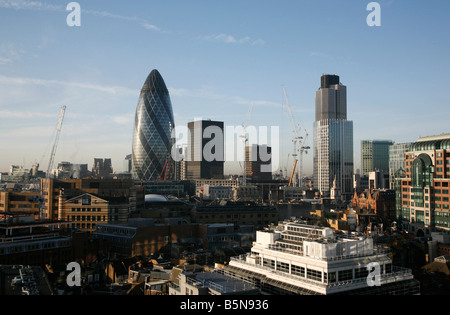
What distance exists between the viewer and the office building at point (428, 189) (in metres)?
81.8

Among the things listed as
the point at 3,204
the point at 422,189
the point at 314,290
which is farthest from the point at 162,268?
the point at 3,204

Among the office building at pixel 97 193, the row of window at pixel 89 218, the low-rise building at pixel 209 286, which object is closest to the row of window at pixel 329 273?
the low-rise building at pixel 209 286

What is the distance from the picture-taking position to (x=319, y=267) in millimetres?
30641

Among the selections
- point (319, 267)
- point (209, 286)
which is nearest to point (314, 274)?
point (319, 267)

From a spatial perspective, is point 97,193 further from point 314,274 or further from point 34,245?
point 314,274

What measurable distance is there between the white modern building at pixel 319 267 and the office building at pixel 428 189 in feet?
170

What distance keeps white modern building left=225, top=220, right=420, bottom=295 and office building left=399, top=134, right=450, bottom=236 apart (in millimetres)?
51705

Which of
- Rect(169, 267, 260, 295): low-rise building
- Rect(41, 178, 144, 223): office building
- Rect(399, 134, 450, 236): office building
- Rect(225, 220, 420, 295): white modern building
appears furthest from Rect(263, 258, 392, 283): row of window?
Rect(399, 134, 450, 236): office building

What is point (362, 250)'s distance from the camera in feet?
110

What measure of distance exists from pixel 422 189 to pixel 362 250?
2314 inches

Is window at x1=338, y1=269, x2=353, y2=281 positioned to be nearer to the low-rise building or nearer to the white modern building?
the white modern building

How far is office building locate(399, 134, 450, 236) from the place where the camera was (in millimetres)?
81750

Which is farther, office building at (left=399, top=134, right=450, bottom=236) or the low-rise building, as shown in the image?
office building at (left=399, top=134, right=450, bottom=236)
